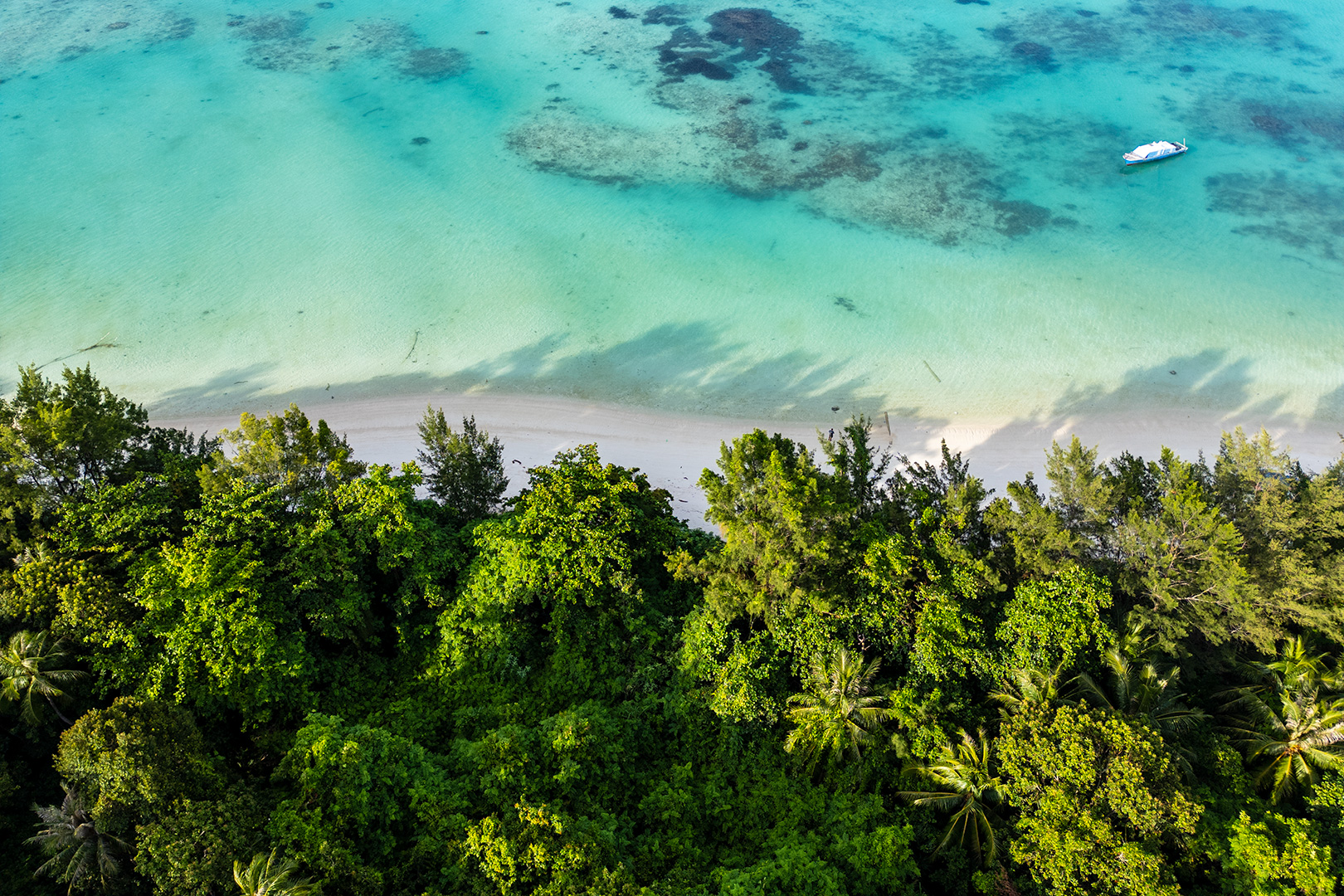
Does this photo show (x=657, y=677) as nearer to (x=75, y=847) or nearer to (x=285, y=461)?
(x=285, y=461)

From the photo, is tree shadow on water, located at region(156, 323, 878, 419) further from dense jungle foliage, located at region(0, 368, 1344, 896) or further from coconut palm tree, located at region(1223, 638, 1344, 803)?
coconut palm tree, located at region(1223, 638, 1344, 803)

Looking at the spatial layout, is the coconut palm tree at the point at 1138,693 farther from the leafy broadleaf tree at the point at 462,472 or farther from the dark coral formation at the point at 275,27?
the dark coral formation at the point at 275,27

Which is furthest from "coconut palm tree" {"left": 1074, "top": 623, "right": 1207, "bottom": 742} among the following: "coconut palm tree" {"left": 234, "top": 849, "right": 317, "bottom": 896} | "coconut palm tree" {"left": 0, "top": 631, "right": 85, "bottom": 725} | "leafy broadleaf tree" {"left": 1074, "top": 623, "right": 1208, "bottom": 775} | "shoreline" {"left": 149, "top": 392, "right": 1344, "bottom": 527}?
"coconut palm tree" {"left": 0, "top": 631, "right": 85, "bottom": 725}

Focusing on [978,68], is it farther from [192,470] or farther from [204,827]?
[204,827]

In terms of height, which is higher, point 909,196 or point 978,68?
point 978,68

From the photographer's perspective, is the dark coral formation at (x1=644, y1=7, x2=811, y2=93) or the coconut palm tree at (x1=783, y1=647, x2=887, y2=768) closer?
the coconut palm tree at (x1=783, y1=647, x2=887, y2=768)

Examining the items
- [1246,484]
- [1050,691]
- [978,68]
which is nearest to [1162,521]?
[1246,484]
